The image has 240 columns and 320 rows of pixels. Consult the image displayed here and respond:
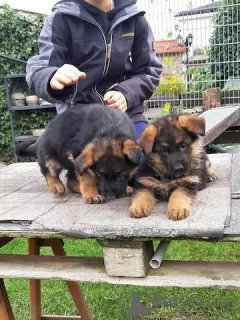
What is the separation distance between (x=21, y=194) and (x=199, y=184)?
935 mm

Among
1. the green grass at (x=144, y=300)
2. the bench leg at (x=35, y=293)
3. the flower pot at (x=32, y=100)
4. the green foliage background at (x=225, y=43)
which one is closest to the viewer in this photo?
the bench leg at (x=35, y=293)

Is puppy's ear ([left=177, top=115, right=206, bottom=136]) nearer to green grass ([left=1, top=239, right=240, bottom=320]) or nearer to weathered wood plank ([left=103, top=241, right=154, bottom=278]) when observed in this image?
weathered wood plank ([left=103, top=241, right=154, bottom=278])

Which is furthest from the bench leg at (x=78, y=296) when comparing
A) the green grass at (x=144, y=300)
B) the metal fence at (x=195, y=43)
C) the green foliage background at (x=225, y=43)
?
the green foliage background at (x=225, y=43)

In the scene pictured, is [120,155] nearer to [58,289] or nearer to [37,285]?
[37,285]

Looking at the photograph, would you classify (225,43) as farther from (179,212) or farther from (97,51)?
(179,212)

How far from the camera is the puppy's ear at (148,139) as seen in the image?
2.37 metres

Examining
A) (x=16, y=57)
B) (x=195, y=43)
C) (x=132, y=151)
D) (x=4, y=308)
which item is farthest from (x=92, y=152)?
(x=16, y=57)

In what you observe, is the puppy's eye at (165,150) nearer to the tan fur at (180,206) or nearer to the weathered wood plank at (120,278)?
the tan fur at (180,206)

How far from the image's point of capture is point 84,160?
7.74ft

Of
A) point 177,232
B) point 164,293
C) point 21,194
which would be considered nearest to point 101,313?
point 164,293

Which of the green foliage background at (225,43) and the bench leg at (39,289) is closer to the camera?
the bench leg at (39,289)

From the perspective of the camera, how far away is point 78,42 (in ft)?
10.3

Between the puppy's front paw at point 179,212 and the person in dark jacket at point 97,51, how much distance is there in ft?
3.83

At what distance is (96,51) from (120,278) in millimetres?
1789
